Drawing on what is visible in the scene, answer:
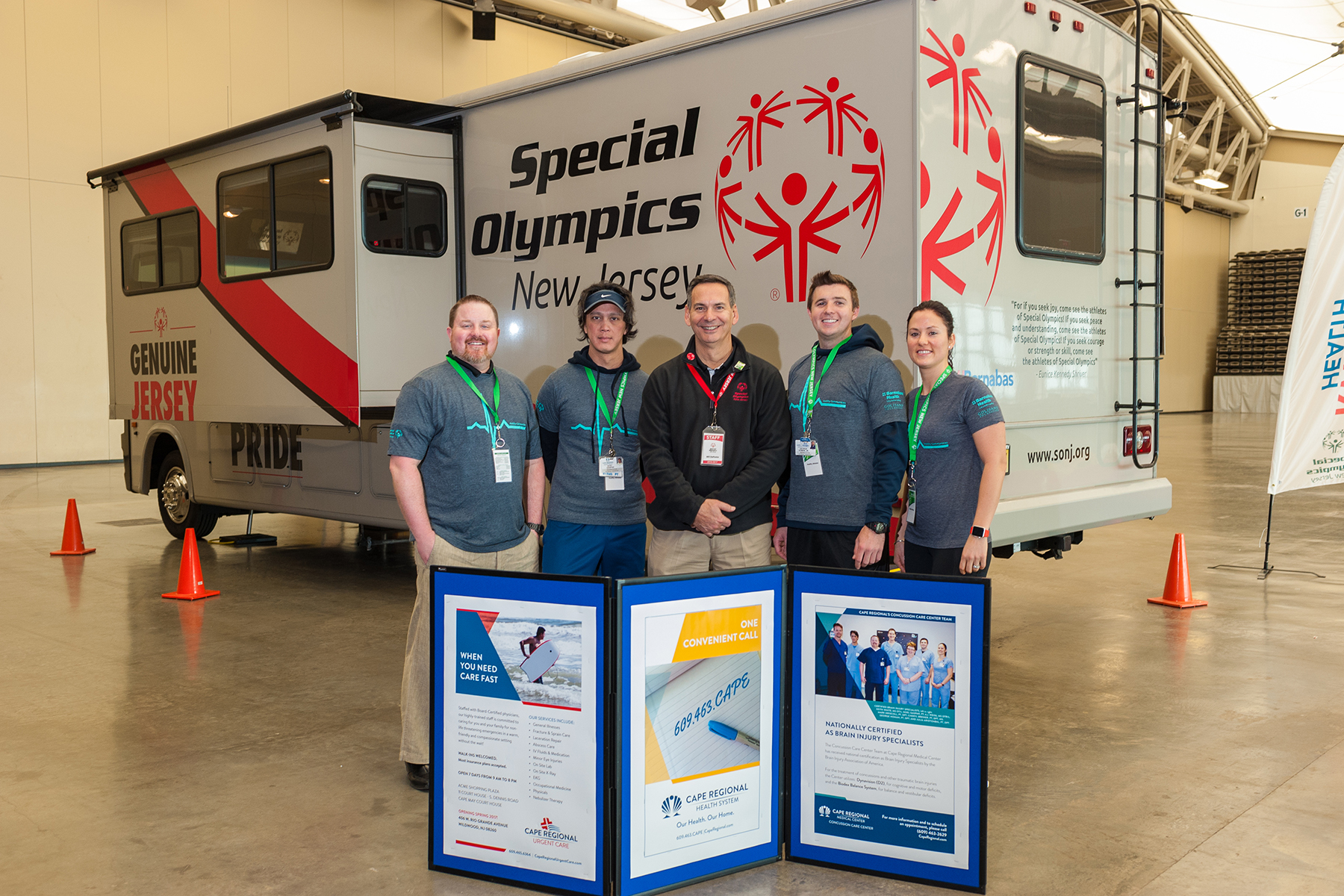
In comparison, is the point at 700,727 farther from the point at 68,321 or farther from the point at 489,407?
the point at 68,321

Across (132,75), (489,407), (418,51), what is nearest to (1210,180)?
(418,51)

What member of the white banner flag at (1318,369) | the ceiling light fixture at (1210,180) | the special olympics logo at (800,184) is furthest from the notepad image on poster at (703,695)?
the ceiling light fixture at (1210,180)

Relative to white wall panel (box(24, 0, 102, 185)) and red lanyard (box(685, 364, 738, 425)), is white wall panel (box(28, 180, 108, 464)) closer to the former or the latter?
white wall panel (box(24, 0, 102, 185))

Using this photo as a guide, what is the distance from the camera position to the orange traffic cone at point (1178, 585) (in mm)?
6402

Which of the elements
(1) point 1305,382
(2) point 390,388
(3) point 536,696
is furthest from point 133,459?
(1) point 1305,382

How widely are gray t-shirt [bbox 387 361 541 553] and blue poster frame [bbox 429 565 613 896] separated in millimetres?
618

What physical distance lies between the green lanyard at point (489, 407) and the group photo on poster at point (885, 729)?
121cm

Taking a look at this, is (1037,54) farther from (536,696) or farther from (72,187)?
(72,187)

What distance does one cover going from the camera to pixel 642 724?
2.74 metres

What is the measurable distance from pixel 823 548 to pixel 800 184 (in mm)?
1853

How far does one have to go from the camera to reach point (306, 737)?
13.8 feet

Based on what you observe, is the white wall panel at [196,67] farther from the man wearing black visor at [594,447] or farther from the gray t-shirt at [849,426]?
the gray t-shirt at [849,426]

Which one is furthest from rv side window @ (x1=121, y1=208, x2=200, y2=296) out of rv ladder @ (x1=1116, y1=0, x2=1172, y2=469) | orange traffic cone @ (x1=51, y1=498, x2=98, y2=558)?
rv ladder @ (x1=1116, y1=0, x2=1172, y2=469)

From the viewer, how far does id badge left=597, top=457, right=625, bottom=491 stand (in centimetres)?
389
